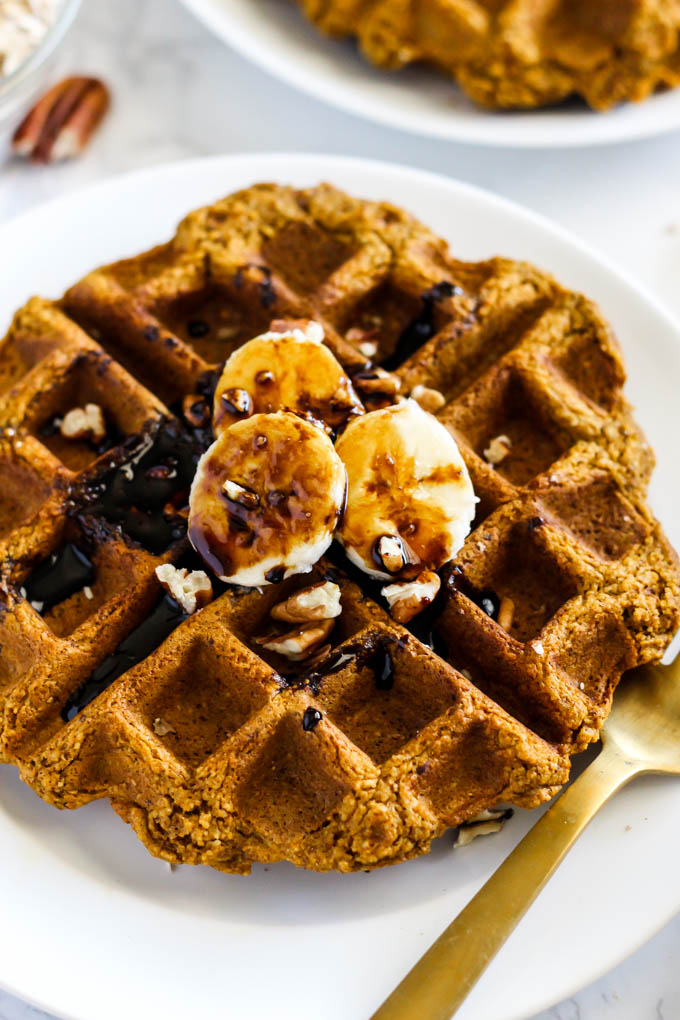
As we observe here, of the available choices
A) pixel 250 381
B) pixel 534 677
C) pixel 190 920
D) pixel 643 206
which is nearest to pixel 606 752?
pixel 534 677

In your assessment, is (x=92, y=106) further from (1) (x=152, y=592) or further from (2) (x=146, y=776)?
Answer: (2) (x=146, y=776)

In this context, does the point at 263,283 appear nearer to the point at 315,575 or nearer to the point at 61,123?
the point at 315,575

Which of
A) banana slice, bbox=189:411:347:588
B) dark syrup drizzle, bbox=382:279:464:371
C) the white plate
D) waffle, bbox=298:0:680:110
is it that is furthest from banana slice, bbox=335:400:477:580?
waffle, bbox=298:0:680:110

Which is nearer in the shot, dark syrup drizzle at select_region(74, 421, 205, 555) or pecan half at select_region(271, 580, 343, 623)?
pecan half at select_region(271, 580, 343, 623)

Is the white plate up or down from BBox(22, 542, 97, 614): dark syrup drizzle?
up

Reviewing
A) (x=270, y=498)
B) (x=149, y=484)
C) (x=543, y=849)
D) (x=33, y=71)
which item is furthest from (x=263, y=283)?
(x=543, y=849)

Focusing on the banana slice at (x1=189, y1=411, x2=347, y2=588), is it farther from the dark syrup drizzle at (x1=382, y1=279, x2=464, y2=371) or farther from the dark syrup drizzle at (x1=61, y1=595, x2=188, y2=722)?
the dark syrup drizzle at (x1=382, y1=279, x2=464, y2=371)
